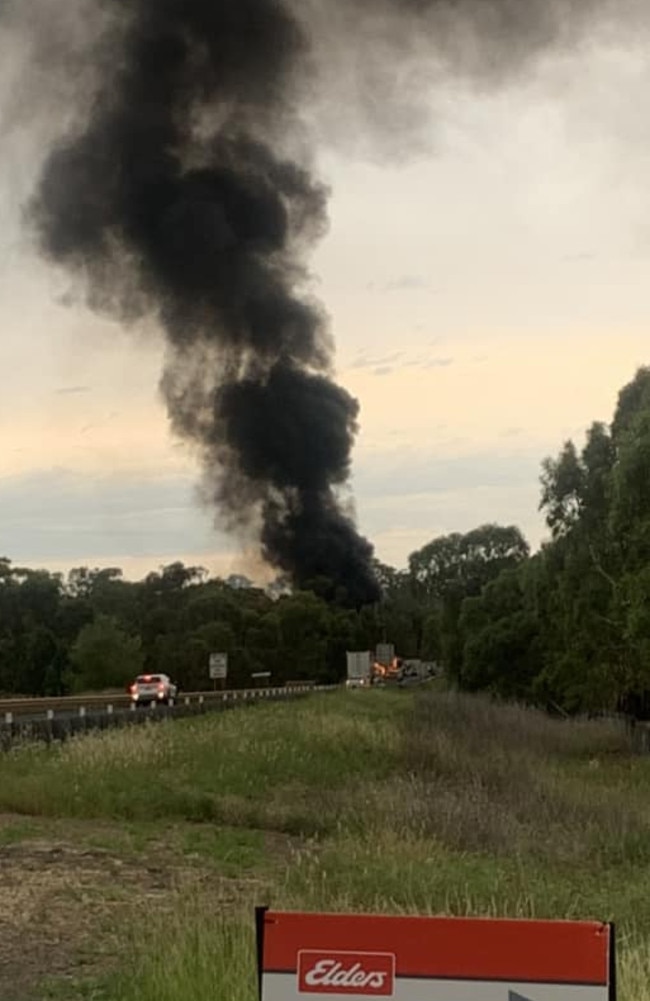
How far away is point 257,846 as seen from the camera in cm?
1809

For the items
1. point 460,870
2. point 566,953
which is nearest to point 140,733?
point 460,870

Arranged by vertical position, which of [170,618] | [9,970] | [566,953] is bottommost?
[9,970]

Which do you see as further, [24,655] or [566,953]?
[24,655]

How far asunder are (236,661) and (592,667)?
6533cm

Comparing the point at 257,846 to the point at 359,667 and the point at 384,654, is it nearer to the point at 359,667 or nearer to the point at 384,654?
the point at 359,667

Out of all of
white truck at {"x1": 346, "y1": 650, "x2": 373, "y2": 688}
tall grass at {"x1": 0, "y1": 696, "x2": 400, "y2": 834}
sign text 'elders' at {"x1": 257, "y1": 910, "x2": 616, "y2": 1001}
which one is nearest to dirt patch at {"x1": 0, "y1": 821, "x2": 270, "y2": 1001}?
tall grass at {"x1": 0, "y1": 696, "x2": 400, "y2": 834}

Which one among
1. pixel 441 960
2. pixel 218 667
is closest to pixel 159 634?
pixel 218 667

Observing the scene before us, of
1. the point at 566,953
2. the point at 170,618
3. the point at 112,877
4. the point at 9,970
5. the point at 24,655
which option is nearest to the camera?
the point at 566,953

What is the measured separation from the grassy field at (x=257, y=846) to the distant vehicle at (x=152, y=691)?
1081 inches

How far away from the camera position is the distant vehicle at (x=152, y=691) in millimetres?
61656

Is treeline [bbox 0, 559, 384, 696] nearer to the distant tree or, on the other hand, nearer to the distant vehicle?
the distant tree

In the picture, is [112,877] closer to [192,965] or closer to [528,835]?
[528,835]

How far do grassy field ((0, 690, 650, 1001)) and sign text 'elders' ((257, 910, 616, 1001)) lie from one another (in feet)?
14.2

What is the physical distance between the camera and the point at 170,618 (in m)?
127
